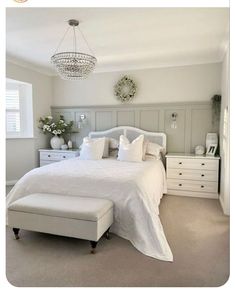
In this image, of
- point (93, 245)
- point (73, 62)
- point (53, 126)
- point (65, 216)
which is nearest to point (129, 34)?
point (73, 62)

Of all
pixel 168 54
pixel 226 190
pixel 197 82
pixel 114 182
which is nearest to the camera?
pixel 114 182

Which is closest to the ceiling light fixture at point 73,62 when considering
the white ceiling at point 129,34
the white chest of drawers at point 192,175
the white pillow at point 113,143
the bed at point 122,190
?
the white ceiling at point 129,34

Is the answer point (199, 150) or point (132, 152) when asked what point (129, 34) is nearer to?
point (132, 152)

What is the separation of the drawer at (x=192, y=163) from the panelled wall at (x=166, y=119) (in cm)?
49

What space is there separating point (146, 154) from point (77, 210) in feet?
6.97

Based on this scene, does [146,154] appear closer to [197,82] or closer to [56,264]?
[197,82]

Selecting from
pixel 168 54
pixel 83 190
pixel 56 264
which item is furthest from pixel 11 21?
pixel 56 264

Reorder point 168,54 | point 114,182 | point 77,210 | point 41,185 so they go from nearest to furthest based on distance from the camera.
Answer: point 77,210 → point 114,182 → point 41,185 → point 168,54

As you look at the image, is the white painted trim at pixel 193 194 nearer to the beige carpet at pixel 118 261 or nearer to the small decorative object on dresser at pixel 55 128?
the beige carpet at pixel 118 261

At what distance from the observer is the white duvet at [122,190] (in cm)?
232

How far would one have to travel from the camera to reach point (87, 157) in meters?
4.02

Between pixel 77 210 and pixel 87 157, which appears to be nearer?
pixel 77 210

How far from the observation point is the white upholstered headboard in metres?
4.43

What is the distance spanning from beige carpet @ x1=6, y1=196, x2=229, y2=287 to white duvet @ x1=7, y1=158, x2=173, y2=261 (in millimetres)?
135
